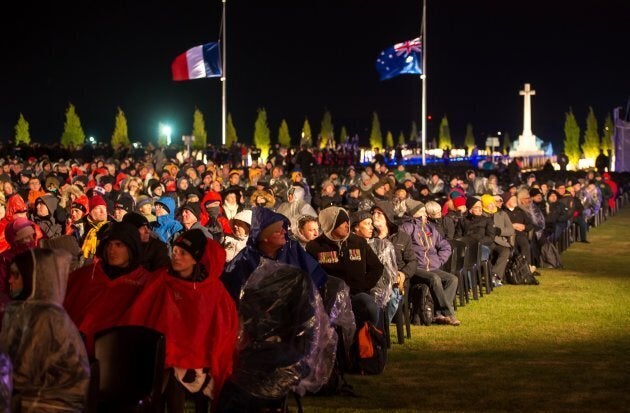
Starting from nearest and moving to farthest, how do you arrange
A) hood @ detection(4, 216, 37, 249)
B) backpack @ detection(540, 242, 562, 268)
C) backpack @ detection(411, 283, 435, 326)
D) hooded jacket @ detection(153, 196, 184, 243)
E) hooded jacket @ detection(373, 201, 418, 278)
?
hood @ detection(4, 216, 37, 249), hooded jacket @ detection(373, 201, 418, 278), hooded jacket @ detection(153, 196, 184, 243), backpack @ detection(411, 283, 435, 326), backpack @ detection(540, 242, 562, 268)

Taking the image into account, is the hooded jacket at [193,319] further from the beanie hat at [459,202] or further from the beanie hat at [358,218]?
the beanie hat at [459,202]

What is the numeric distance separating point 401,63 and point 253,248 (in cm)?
3151

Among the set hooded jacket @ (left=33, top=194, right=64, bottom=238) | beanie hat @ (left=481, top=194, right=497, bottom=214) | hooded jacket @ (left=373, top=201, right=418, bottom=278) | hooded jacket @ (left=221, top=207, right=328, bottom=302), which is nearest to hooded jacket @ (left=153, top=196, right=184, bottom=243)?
hooded jacket @ (left=33, top=194, right=64, bottom=238)

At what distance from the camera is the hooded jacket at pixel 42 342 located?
19.0 feet

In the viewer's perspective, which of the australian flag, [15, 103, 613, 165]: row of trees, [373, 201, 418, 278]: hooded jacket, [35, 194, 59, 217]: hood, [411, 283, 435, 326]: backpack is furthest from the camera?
[15, 103, 613, 165]: row of trees

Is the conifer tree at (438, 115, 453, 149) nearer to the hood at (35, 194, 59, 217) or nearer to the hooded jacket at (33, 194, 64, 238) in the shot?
the hood at (35, 194, 59, 217)

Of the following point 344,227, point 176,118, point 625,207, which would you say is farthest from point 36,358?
point 176,118

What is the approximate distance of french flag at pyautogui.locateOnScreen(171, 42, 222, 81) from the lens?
40000 mm

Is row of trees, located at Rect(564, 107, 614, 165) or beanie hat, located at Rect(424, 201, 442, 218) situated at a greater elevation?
row of trees, located at Rect(564, 107, 614, 165)

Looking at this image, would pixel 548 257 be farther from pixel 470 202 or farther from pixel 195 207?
pixel 195 207

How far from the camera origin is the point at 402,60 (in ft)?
131

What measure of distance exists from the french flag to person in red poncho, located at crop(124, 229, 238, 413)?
108 ft

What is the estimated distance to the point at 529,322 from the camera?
15.0 metres

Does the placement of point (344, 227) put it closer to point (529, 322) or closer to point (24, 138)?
point (529, 322)
